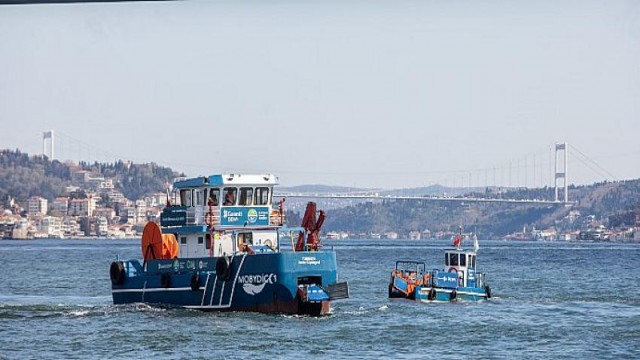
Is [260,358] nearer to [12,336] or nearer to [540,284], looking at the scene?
[12,336]

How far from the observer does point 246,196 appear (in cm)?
2236

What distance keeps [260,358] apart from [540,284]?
784 inches

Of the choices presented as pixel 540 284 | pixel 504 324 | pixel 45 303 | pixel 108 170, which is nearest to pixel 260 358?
pixel 504 324

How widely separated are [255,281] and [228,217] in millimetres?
1859

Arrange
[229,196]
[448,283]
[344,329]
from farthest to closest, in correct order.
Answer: [448,283] → [229,196] → [344,329]

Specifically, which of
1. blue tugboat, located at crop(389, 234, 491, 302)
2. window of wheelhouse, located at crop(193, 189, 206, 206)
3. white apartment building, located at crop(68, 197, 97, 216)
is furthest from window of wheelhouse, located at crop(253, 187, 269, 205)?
white apartment building, located at crop(68, 197, 97, 216)

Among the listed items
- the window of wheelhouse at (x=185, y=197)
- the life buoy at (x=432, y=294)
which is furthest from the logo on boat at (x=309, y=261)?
the life buoy at (x=432, y=294)

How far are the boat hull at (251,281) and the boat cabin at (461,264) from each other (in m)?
4.57

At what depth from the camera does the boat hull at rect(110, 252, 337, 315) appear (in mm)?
20234

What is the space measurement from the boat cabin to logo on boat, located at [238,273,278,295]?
5478mm

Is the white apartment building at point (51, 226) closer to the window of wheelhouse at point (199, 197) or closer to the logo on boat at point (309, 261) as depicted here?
the window of wheelhouse at point (199, 197)

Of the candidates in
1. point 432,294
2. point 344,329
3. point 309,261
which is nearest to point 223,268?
point 309,261

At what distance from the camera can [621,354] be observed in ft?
58.0

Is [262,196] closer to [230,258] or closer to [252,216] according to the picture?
[252,216]
